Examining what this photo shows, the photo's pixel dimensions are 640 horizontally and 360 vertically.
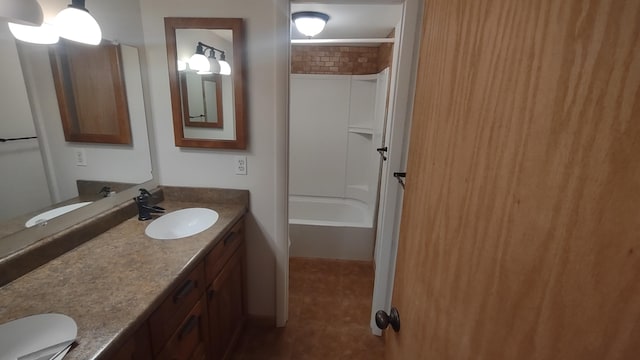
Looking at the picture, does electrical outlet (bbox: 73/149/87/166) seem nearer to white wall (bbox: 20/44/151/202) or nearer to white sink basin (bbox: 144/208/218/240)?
white wall (bbox: 20/44/151/202)

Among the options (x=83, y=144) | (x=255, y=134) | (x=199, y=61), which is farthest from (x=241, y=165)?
(x=83, y=144)

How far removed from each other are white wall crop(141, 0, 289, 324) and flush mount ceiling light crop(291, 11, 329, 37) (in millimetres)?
853

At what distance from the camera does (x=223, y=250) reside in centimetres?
156

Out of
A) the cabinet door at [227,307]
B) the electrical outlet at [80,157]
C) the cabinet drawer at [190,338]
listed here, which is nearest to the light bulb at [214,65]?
the electrical outlet at [80,157]

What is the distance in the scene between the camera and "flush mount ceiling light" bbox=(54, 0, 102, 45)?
45.7 inches

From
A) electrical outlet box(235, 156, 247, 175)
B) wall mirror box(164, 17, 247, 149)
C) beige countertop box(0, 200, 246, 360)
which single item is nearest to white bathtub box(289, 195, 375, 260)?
electrical outlet box(235, 156, 247, 175)

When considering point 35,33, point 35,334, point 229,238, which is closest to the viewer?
point 35,334

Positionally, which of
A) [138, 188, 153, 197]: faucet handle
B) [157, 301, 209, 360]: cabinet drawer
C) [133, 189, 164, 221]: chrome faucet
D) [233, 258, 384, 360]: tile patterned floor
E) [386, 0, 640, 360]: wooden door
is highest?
[386, 0, 640, 360]: wooden door

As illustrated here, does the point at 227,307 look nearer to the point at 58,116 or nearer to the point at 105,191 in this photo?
Result: the point at 105,191

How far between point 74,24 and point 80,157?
1.94 ft

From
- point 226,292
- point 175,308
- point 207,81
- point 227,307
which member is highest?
point 207,81

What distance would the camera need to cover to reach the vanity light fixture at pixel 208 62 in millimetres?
1683

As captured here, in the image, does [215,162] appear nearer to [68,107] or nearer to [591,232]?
[68,107]

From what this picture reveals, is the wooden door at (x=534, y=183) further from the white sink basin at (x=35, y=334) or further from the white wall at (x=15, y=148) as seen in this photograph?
the white wall at (x=15, y=148)
